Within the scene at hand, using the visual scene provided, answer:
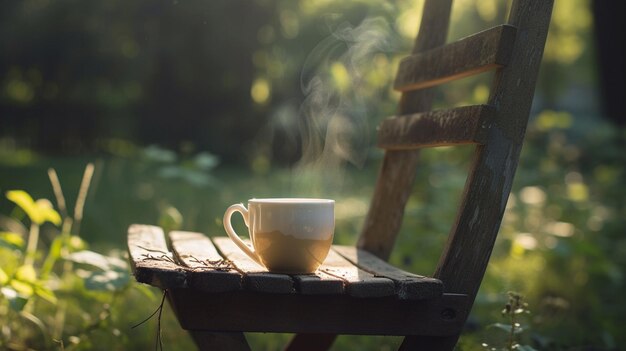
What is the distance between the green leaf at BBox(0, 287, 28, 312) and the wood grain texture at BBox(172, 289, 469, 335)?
843mm

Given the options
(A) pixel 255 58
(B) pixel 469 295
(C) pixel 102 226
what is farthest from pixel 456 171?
(A) pixel 255 58

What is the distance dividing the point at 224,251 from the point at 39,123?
8.64 meters

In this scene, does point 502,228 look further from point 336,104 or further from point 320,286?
point 320,286

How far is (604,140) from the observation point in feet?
19.5

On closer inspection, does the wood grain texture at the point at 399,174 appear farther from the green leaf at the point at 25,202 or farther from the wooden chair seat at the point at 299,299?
the green leaf at the point at 25,202

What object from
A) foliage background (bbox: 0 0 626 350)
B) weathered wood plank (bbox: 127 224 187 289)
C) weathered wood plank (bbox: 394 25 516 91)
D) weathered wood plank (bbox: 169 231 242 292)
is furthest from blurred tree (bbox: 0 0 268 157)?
weathered wood plank (bbox: 127 224 187 289)

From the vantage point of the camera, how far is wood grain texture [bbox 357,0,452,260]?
7.70ft

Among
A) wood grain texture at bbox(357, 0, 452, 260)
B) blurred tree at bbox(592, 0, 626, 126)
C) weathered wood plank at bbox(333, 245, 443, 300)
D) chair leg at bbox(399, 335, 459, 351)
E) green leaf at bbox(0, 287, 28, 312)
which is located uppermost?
blurred tree at bbox(592, 0, 626, 126)

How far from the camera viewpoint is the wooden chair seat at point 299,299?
1482 millimetres

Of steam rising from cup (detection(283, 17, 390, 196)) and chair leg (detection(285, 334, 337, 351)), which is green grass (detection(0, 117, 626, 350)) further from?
chair leg (detection(285, 334, 337, 351))

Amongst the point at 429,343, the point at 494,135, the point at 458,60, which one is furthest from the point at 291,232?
the point at 458,60

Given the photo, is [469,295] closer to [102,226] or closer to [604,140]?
[102,226]

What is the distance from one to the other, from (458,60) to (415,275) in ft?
1.92

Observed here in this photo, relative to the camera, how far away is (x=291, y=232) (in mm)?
1645
